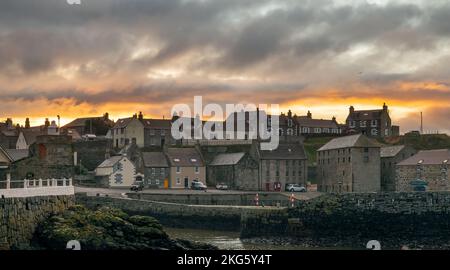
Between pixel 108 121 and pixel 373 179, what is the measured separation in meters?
35.7

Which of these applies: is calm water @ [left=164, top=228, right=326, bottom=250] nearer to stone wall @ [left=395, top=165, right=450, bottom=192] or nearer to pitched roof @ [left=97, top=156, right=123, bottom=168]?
pitched roof @ [left=97, top=156, right=123, bottom=168]

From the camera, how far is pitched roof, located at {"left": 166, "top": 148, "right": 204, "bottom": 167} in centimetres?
6281

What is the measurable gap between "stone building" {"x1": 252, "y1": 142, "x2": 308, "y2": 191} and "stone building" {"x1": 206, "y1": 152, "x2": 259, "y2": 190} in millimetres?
515

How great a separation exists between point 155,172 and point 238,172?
19.5 ft

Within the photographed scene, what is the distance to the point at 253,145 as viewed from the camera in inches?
2514

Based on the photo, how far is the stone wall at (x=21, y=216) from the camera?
25.0m

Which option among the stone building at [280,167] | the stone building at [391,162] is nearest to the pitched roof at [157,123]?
the stone building at [280,167]

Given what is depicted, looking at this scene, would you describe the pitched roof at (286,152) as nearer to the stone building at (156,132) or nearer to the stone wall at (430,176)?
the stone wall at (430,176)

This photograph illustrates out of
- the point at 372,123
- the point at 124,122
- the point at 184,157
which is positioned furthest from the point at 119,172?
the point at 372,123

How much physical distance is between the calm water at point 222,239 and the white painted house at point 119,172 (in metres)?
17.2

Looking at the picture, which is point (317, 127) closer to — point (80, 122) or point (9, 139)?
point (80, 122)

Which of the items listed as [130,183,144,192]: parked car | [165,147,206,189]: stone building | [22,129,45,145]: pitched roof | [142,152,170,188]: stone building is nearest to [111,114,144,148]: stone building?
[22,129,45,145]: pitched roof

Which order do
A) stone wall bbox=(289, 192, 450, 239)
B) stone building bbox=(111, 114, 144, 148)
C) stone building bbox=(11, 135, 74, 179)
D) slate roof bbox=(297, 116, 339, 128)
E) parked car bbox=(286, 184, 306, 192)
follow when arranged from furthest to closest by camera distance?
1. slate roof bbox=(297, 116, 339, 128)
2. stone building bbox=(111, 114, 144, 148)
3. parked car bbox=(286, 184, 306, 192)
4. stone wall bbox=(289, 192, 450, 239)
5. stone building bbox=(11, 135, 74, 179)
